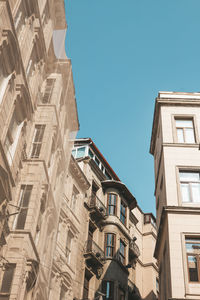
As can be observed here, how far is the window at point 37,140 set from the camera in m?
17.9

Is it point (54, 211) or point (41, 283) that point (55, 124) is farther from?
point (41, 283)

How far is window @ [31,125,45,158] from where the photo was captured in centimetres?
1793

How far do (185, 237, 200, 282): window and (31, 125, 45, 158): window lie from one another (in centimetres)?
857

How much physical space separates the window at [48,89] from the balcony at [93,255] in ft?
40.3

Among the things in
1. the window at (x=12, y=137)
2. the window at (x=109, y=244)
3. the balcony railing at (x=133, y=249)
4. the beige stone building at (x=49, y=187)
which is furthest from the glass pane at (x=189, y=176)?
the balcony railing at (x=133, y=249)

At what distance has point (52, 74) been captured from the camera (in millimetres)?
21000

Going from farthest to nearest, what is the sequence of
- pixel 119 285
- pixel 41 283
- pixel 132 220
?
1. pixel 132 220
2. pixel 119 285
3. pixel 41 283

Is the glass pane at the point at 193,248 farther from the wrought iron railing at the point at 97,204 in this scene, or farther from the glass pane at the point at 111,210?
the glass pane at the point at 111,210


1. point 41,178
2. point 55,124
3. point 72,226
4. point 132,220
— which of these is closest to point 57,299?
point 72,226

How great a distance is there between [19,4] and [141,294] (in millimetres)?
31519

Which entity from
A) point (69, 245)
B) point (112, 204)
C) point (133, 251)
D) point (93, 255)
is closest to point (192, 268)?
point (69, 245)

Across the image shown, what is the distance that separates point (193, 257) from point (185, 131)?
8.87 m

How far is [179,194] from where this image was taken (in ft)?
67.2

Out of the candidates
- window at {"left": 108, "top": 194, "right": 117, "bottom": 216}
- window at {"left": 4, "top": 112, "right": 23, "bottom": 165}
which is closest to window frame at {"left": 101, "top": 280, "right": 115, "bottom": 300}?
window at {"left": 108, "top": 194, "right": 117, "bottom": 216}
